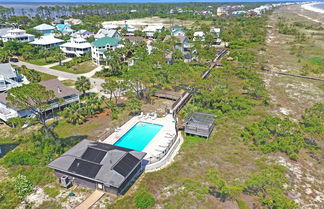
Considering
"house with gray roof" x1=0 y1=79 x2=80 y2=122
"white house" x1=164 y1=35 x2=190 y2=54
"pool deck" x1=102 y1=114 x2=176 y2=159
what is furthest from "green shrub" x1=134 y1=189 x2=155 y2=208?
"white house" x1=164 y1=35 x2=190 y2=54

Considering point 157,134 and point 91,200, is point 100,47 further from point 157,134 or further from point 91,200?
point 91,200

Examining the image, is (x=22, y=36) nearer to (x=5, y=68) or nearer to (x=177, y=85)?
(x=5, y=68)

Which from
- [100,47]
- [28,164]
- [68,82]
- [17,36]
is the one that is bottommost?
[28,164]

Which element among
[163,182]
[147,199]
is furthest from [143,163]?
[147,199]

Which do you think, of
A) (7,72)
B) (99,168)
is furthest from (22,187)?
(7,72)

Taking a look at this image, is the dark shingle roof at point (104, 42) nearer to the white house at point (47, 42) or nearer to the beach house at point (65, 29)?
the white house at point (47, 42)

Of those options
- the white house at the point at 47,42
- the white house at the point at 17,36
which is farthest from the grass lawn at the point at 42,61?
the white house at the point at 17,36

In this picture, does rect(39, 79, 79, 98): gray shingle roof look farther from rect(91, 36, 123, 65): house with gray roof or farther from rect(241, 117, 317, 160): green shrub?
rect(241, 117, 317, 160): green shrub
